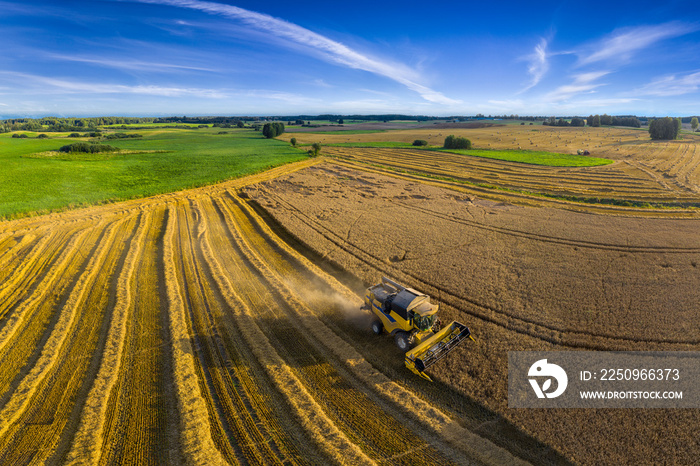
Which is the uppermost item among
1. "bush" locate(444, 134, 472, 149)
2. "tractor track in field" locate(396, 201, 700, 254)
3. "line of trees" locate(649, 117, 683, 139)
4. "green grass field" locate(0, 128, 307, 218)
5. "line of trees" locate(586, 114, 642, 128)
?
"line of trees" locate(586, 114, 642, 128)

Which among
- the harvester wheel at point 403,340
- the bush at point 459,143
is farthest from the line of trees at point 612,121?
the harvester wheel at point 403,340

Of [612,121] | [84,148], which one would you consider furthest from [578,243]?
[612,121]

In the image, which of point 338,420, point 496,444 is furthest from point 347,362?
point 496,444

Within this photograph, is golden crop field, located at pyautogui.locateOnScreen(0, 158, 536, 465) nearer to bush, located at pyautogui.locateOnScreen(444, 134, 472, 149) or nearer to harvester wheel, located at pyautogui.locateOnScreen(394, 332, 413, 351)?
harvester wheel, located at pyautogui.locateOnScreen(394, 332, 413, 351)

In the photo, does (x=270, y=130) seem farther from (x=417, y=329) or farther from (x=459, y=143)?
(x=417, y=329)

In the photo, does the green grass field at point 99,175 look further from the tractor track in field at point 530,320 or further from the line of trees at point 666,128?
the line of trees at point 666,128

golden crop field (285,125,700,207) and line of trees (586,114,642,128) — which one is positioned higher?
line of trees (586,114,642,128)

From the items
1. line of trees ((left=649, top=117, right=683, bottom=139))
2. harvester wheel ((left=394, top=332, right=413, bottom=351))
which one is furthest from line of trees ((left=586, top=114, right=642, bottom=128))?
harvester wheel ((left=394, top=332, right=413, bottom=351))
